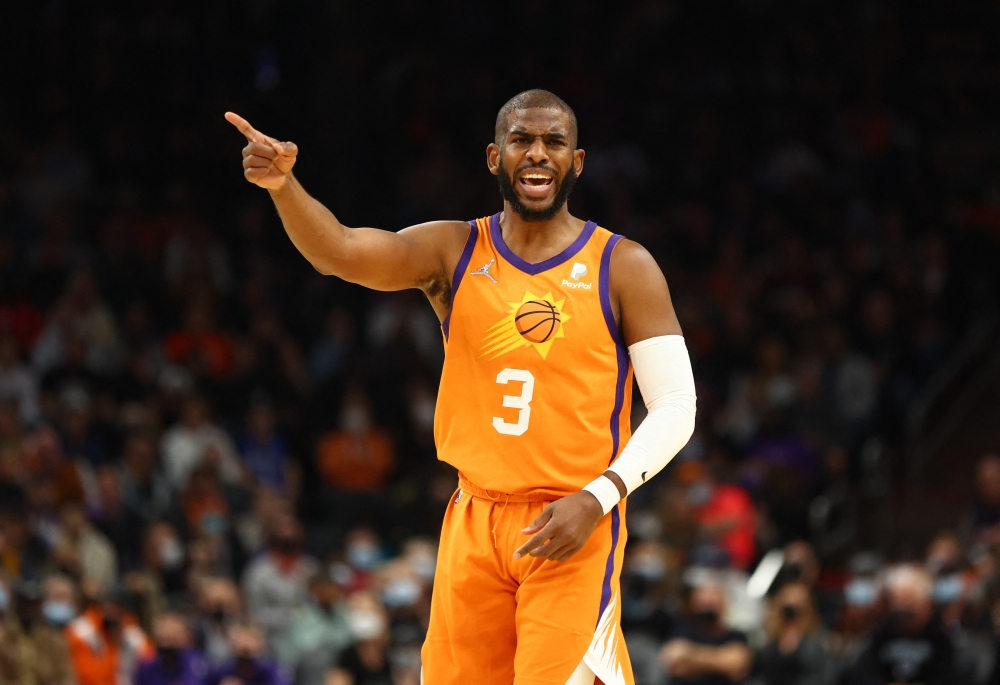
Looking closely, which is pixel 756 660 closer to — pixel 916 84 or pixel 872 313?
pixel 872 313

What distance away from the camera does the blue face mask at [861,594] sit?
10.7 meters

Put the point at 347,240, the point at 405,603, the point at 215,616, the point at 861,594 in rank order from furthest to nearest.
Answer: the point at 861,594
the point at 405,603
the point at 215,616
the point at 347,240

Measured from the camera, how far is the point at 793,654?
10156 mm

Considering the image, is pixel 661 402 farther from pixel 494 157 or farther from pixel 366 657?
pixel 366 657

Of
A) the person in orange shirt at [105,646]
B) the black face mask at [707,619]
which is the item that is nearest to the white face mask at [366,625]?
the person in orange shirt at [105,646]

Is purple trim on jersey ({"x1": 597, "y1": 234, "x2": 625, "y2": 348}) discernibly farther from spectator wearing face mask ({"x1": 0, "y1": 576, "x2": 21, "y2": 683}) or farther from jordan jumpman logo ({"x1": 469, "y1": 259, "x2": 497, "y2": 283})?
spectator wearing face mask ({"x1": 0, "y1": 576, "x2": 21, "y2": 683})

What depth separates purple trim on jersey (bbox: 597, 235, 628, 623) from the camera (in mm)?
4512

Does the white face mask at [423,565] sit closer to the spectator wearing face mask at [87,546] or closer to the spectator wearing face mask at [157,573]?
the spectator wearing face mask at [157,573]

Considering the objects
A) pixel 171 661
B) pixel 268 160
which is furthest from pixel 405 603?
pixel 268 160

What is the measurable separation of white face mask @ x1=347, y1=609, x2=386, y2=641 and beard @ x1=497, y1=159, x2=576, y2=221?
629 centimetres

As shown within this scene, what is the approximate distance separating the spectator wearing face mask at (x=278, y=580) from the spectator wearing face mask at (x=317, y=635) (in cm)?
11

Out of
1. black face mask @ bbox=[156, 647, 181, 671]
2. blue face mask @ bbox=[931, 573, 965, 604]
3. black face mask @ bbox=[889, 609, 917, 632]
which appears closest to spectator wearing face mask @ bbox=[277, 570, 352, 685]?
black face mask @ bbox=[156, 647, 181, 671]

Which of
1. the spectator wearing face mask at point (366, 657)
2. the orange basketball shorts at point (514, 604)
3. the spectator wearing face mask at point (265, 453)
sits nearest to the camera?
the orange basketball shorts at point (514, 604)

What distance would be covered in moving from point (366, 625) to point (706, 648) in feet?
8.10
